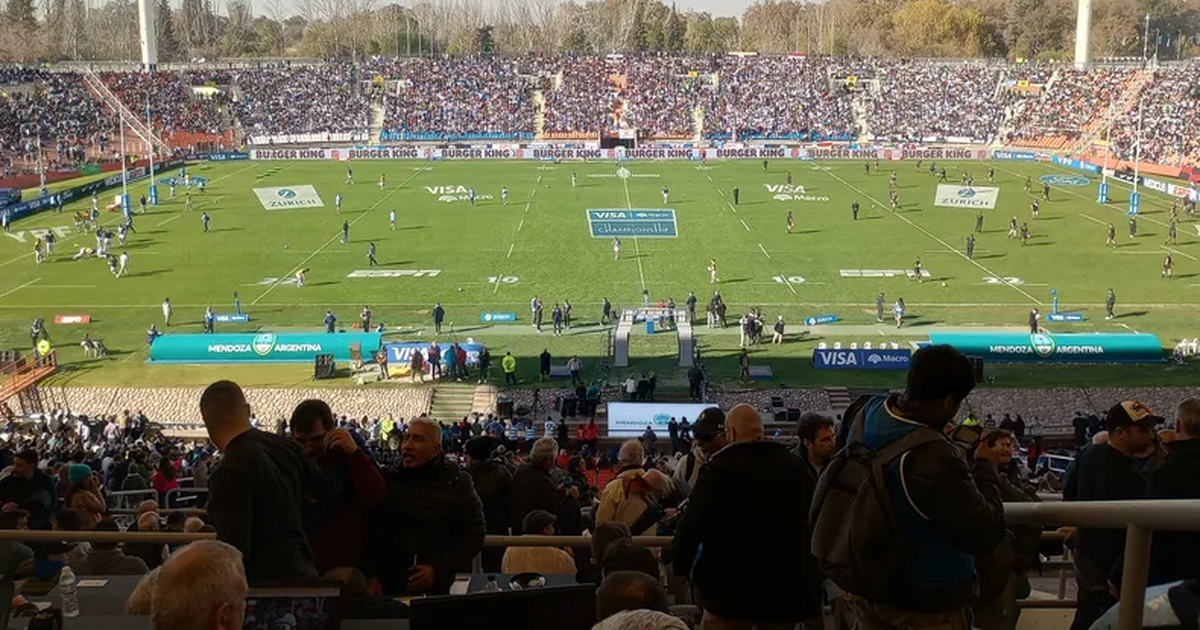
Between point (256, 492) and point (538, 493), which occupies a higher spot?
point (256, 492)

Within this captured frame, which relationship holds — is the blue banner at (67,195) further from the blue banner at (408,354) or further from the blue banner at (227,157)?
the blue banner at (408,354)

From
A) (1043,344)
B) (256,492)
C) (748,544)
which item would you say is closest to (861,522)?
(748,544)

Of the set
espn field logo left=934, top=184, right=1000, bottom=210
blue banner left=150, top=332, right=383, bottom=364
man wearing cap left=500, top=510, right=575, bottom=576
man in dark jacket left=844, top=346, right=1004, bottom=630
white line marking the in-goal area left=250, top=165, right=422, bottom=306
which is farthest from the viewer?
espn field logo left=934, top=184, right=1000, bottom=210

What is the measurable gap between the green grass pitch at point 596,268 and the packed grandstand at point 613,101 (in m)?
20.9

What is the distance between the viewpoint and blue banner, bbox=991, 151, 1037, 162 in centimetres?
8031

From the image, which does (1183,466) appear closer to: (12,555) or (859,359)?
(12,555)

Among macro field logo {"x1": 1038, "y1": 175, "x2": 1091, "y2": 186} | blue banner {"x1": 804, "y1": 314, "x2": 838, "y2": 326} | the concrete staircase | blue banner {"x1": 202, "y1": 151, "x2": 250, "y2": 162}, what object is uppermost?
blue banner {"x1": 202, "y1": 151, "x2": 250, "y2": 162}

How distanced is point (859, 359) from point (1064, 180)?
134ft

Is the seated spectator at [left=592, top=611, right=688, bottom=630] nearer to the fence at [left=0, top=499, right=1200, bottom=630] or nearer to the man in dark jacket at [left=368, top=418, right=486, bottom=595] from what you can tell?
the fence at [left=0, top=499, right=1200, bottom=630]

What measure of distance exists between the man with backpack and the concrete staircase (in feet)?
87.0

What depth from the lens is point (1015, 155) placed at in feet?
266

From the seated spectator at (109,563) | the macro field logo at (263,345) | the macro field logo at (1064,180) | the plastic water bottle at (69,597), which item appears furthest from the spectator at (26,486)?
the macro field logo at (1064,180)

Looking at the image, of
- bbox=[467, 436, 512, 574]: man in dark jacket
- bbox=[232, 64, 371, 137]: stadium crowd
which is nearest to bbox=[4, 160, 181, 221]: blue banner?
bbox=[232, 64, 371, 137]: stadium crowd

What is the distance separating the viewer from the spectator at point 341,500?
6027 millimetres
